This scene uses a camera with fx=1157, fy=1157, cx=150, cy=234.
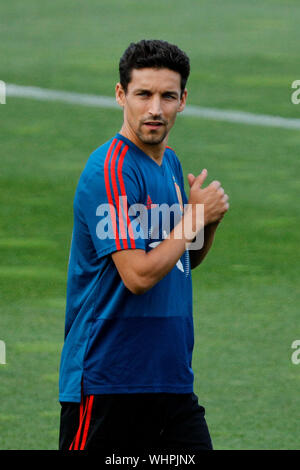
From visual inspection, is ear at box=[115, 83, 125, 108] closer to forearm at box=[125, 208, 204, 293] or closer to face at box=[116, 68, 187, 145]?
face at box=[116, 68, 187, 145]

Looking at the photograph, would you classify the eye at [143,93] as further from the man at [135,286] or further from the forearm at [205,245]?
the forearm at [205,245]

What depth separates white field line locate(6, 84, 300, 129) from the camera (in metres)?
12.8

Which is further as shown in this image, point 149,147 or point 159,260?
point 149,147

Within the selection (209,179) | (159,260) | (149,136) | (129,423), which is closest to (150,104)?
(149,136)

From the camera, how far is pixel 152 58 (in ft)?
14.5

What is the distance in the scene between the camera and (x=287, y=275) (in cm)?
916

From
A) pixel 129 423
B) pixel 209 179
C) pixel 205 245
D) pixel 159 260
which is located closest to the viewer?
pixel 159 260

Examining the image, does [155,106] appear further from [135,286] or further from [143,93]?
[135,286]

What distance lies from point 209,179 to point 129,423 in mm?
6840

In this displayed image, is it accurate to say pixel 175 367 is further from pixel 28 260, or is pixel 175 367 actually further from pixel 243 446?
pixel 28 260

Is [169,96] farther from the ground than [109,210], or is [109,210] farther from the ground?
[169,96]

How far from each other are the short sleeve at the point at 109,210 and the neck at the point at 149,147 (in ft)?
0.78

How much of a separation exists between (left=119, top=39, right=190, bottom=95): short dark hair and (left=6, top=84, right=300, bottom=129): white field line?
27.3 ft
